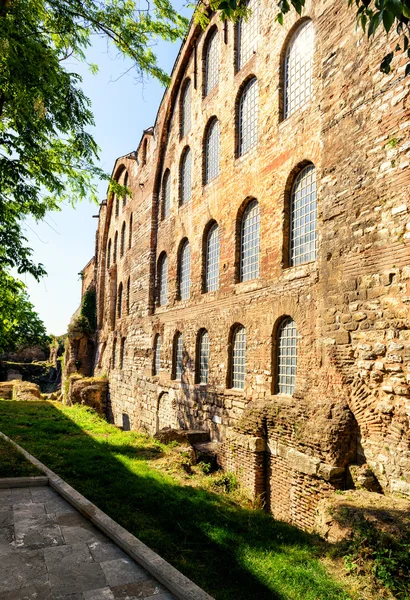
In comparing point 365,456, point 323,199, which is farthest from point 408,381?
point 323,199

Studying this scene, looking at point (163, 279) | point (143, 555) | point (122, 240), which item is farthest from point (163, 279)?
point (143, 555)

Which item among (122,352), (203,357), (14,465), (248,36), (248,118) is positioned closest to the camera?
(14,465)

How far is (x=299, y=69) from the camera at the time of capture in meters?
9.20

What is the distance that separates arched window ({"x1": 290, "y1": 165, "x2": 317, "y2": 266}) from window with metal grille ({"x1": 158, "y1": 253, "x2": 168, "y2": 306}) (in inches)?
311

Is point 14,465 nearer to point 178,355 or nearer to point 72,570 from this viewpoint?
point 72,570

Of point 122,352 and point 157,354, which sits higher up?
point 122,352

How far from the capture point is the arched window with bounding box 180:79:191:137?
15.2 meters

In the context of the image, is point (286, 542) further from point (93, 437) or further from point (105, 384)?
point (105, 384)

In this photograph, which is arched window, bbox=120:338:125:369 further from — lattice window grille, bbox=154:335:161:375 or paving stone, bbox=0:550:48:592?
paving stone, bbox=0:550:48:592

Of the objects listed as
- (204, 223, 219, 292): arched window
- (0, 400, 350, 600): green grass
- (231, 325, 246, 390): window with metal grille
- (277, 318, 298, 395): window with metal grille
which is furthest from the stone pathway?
(204, 223, 219, 292): arched window

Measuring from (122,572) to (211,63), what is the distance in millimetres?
14536

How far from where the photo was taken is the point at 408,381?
548 centimetres

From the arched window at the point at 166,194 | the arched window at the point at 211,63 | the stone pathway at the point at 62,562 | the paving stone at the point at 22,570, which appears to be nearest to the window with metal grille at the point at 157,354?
the arched window at the point at 166,194

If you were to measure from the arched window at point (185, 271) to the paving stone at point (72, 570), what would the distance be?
33.6ft
